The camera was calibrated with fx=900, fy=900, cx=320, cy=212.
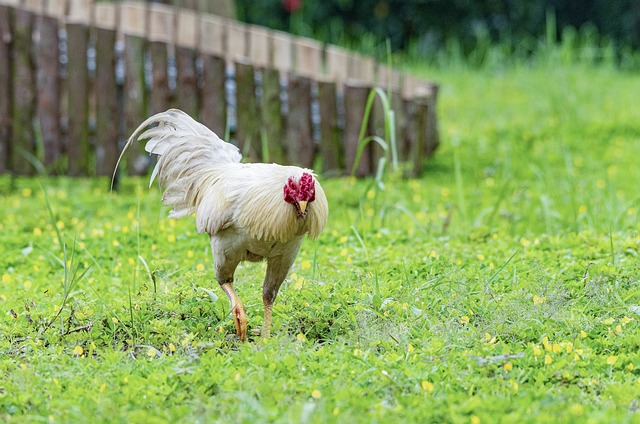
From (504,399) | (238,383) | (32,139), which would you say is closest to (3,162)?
(32,139)

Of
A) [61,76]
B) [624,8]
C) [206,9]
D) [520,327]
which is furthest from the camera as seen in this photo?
[624,8]

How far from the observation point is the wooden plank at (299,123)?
8.62m

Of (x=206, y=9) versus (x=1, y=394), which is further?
(x=206, y=9)

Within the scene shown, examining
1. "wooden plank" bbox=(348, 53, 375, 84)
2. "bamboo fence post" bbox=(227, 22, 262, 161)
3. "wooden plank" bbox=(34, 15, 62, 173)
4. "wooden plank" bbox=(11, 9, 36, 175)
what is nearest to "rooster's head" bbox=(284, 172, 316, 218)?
"bamboo fence post" bbox=(227, 22, 262, 161)

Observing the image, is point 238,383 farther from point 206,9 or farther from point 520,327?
point 206,9

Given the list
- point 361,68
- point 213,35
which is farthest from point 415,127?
point 213,35

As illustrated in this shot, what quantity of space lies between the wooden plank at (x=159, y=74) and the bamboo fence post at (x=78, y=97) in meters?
0.66

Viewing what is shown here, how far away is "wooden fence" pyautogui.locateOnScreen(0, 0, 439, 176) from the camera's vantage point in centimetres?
852

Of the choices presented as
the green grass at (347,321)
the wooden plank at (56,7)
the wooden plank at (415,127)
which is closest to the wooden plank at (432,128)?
the wooden plank at (415,127)

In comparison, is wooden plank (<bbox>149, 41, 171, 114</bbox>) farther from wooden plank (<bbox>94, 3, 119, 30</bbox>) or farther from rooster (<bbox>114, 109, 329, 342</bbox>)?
rooster (<bbox>114, 109, 329, 342</bbox>)

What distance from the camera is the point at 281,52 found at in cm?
982

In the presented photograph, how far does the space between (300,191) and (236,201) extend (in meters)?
0.37

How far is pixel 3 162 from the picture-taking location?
28.7 feet

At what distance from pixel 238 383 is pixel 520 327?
1484mm
